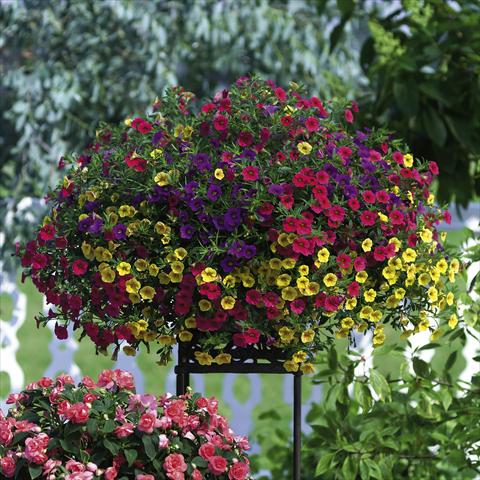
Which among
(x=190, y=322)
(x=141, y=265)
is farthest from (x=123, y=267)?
(x=190, y=322)

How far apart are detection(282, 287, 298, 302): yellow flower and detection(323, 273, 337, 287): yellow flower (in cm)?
7

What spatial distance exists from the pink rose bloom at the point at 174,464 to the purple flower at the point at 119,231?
51 centimetres

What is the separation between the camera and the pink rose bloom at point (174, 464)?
1877mm

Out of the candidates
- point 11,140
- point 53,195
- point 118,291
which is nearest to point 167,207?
point 118,291

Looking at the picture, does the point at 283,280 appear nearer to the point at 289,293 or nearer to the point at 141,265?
the point at 289,293

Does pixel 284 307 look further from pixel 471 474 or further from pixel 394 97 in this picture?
pixel 394 97

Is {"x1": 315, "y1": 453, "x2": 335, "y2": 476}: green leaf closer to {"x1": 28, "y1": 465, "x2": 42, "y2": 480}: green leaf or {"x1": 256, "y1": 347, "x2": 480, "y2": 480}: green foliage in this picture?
{"x1": 256, "y1": 347, "x2": 480, "y2": 480}: green foliage

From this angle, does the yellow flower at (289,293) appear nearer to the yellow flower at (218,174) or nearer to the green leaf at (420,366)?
the yellow flower at (218,174)

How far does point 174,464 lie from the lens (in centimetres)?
188

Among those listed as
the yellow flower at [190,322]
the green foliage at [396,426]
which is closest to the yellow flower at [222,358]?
the yellow flower at [190,322]

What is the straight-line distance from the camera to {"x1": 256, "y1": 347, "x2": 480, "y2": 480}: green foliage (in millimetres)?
2811

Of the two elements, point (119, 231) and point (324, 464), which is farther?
point (324, 464)

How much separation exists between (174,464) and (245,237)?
20.1 inches

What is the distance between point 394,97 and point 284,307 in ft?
4.40
